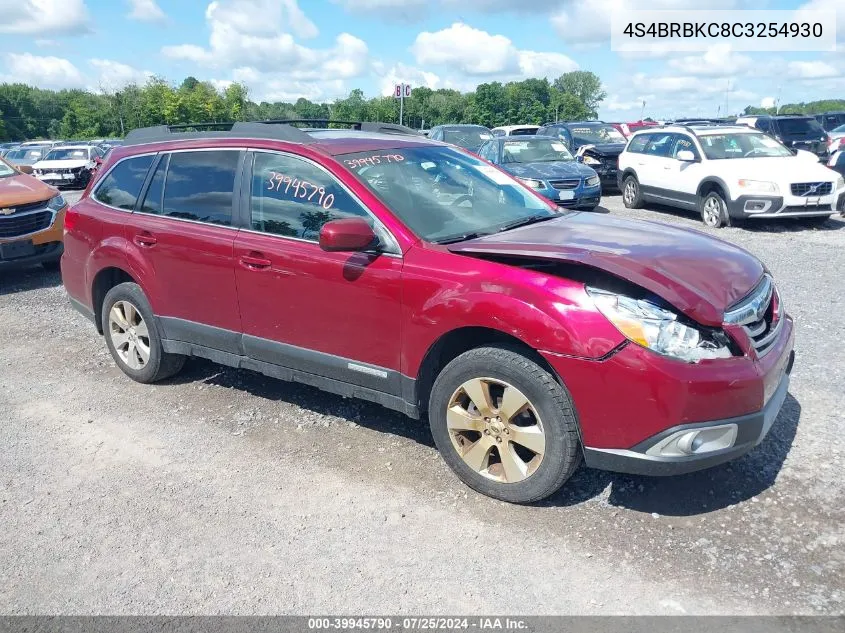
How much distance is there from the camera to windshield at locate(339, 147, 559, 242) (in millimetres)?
3916

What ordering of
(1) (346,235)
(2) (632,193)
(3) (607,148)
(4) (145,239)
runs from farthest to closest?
(3) (607,148) → (2) (632,193) → (4) (145,239) → (1) (346,235)

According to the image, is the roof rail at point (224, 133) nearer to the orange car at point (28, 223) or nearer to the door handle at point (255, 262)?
the door handle at point (255, 262)

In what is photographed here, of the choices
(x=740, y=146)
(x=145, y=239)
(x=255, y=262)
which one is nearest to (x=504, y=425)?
(x=255, y=262)

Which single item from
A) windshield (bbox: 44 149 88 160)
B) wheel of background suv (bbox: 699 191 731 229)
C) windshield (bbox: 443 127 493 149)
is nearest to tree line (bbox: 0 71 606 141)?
windshield (bbox: 44 149 88 160)

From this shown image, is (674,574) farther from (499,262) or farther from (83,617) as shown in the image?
(83,617)

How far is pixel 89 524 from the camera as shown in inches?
139

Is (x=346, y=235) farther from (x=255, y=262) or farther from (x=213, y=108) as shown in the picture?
(x=213, y=108)

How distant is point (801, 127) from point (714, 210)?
10.4m

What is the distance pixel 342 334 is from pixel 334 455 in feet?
2.48

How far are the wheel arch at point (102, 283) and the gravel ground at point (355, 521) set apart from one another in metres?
0.76

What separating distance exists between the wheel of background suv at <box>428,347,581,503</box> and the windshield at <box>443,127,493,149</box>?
631 inches

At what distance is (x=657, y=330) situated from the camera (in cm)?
303

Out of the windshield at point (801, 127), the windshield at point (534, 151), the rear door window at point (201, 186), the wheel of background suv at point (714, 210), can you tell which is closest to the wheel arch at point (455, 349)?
the rear door window at point (201, 186)

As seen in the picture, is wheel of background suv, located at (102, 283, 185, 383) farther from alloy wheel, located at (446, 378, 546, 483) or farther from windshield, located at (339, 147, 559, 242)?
alloy wheel, located at (446, 378, 546, 483)
